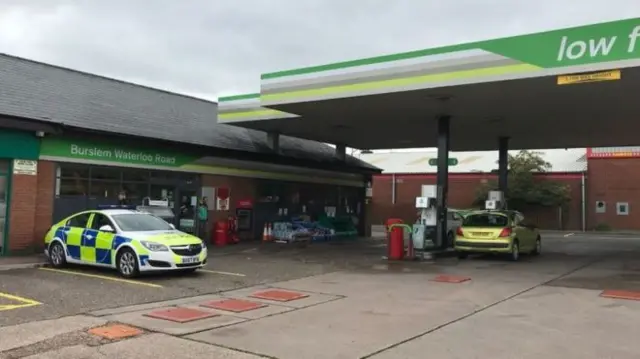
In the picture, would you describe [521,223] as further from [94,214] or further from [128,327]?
[128,327]

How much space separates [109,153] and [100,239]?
6258mm

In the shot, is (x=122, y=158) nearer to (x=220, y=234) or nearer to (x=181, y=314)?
(x=220, y=234)

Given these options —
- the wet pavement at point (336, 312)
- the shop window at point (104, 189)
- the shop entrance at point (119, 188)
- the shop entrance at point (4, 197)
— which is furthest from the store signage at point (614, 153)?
the shop entrance at point (4, 197)

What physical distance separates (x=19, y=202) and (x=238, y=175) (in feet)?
30.2

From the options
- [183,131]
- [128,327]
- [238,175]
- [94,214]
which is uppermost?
[183,131]

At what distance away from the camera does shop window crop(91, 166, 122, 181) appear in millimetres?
18922

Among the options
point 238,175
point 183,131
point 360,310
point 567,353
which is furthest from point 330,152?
point 567,353

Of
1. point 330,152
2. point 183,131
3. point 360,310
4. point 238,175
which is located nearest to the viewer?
point 360,310

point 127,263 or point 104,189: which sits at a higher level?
point 104,189

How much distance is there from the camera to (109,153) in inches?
758

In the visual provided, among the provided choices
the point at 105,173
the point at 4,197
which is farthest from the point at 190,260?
the point at 105,173

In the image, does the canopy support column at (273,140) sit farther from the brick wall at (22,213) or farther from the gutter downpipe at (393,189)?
the gutter downpipe at (393,189)

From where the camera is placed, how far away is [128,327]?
27.0 feet

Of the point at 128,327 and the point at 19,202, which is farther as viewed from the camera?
the point at 19,202
